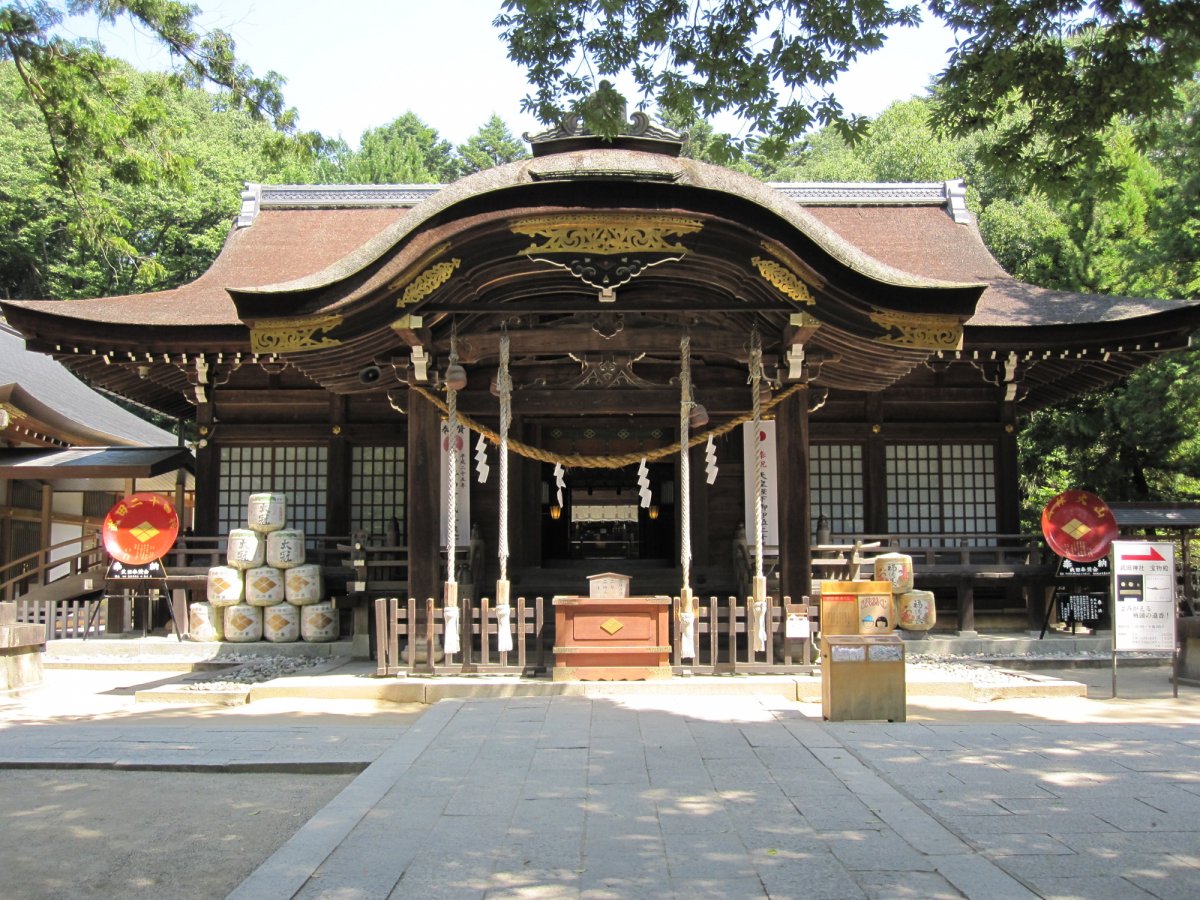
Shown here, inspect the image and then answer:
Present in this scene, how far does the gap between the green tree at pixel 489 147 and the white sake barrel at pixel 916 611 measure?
36.0 metres

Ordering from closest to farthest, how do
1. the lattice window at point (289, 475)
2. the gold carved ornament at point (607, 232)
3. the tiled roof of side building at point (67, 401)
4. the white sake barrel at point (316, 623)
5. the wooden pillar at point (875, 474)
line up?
the gold carved ornament at point (607, 232)
the white sake barrel at point (316, 623)
the wooden pillar at point (875, 474)
the lattice window at point (289, 475)
the tiled roof of side building at point (67, 401)

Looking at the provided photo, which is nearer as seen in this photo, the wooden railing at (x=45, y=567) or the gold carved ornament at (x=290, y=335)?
the gold carved ornament at (x=290, y=335)

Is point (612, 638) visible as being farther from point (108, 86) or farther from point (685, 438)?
point (108, 86)

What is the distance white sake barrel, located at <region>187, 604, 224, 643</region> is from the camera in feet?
41.0

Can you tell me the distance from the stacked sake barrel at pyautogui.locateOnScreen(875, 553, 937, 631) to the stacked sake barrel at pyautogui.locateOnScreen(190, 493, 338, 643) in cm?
688

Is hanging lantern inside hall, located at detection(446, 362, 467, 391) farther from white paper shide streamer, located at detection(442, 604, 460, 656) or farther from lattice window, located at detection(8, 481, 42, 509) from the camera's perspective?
lattice window, located at detection(8, 481, 42, 509)

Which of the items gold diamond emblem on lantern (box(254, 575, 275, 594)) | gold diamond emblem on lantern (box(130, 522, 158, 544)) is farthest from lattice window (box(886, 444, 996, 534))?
gold diamond emblem on lantern (box(130, 522, 158, 544))

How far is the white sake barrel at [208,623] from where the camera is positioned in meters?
12.5

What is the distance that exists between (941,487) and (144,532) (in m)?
10.8

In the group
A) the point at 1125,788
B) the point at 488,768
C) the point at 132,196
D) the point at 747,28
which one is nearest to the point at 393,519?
the point at 488,768

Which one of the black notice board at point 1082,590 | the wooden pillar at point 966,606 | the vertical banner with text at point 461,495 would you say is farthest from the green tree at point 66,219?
the black notice board at point 1082,590

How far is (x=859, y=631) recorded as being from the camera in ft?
32.7

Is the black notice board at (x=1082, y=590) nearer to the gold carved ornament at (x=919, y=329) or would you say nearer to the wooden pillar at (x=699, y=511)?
the wooden pillar at (x=699, y=511)

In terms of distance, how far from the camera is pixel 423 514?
10.3 meters
